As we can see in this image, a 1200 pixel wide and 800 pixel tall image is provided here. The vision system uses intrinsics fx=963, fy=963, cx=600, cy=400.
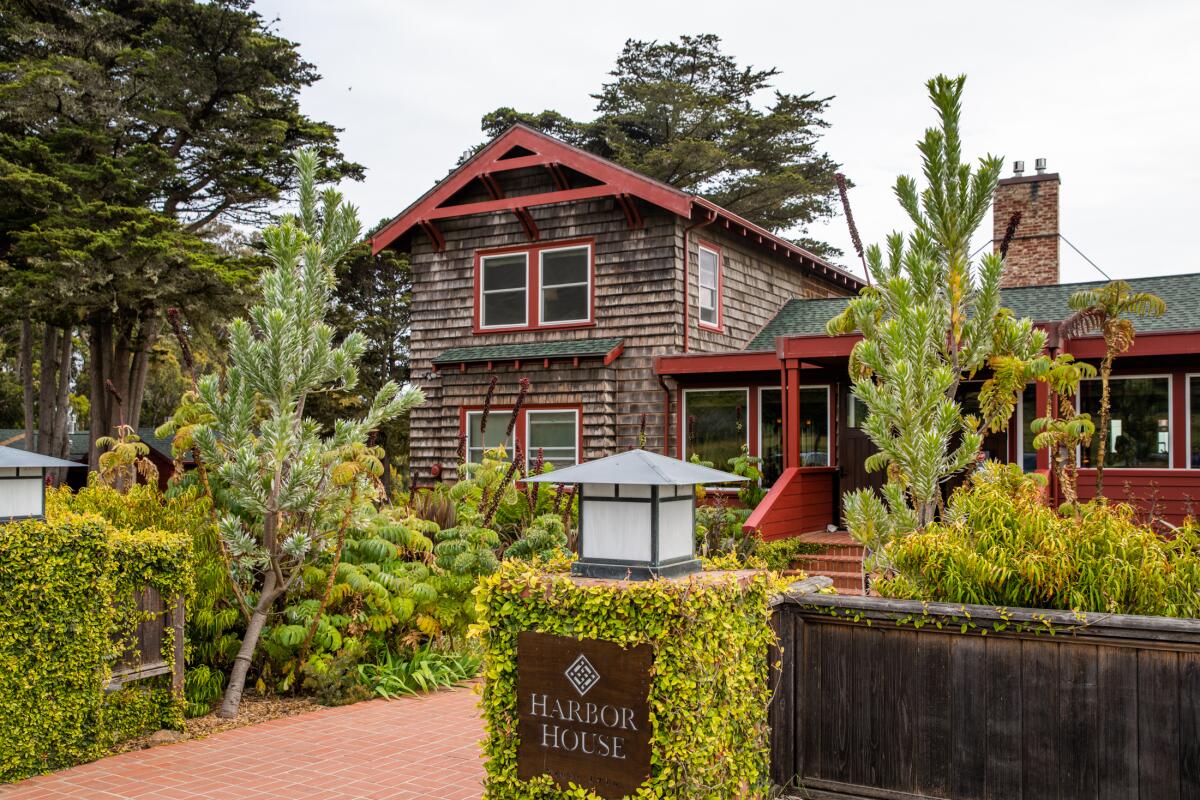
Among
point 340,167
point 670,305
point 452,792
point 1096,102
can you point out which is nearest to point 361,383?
point 340,167

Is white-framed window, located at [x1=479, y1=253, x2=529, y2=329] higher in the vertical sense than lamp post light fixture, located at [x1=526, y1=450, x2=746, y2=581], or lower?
higher

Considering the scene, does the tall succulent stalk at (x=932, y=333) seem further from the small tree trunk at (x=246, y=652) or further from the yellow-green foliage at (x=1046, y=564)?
the small tree trunk at (x=246, y=652)

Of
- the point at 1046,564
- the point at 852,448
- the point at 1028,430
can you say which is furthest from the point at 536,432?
the point at 1046,564

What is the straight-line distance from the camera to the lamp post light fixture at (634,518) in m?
4.43

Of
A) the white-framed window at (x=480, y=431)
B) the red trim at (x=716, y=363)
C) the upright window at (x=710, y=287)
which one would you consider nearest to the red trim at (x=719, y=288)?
the upright window at (x=710, y=287)

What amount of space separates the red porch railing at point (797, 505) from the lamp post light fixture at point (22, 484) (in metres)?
7.63

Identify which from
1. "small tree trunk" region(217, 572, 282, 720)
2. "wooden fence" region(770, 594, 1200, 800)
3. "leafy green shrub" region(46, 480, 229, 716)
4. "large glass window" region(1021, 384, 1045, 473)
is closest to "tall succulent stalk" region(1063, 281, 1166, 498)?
"large glass window" region(1021, 384, 1045, 473)

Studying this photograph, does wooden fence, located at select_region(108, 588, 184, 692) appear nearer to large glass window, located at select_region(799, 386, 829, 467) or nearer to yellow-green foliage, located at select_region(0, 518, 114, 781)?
yellow-green foliage, located at select_region(0, 518, 114, 781)

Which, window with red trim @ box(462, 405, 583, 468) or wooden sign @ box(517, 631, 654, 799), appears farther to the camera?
window with red trim @ box(462, 405, 583, 468)

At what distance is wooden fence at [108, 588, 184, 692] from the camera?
646 cm

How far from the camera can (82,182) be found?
20.8m

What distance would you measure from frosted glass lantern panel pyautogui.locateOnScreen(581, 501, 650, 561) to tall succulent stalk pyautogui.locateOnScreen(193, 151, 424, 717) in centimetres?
338

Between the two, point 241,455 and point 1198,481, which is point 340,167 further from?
point 1198,481

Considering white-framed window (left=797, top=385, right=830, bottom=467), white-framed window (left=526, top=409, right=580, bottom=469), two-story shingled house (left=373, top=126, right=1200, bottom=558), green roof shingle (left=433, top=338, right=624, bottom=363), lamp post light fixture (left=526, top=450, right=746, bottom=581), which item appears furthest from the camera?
white-framed window (left=526, top=409, right=580, bottom=469)
